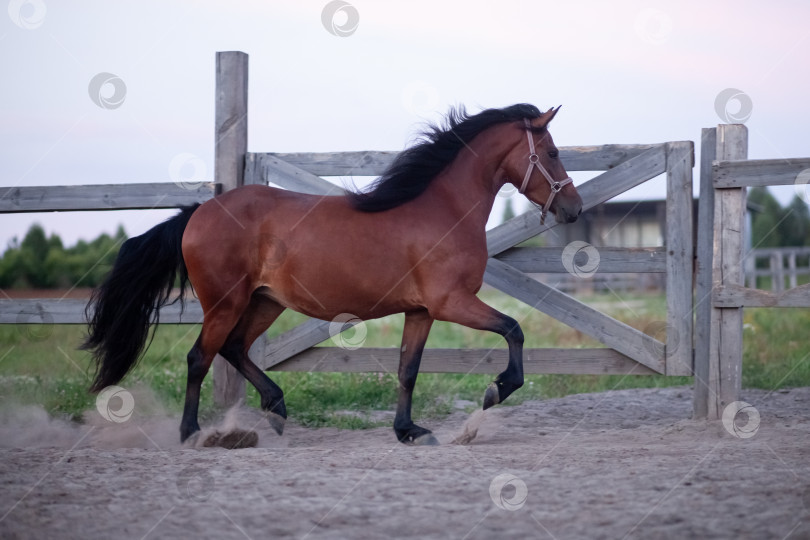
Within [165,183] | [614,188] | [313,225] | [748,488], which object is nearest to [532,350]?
[614,188]

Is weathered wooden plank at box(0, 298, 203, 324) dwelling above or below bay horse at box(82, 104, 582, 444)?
below

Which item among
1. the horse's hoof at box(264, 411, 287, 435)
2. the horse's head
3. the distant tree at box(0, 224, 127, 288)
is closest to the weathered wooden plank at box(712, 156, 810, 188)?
the horse's head

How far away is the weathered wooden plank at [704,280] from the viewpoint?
5.48 metres

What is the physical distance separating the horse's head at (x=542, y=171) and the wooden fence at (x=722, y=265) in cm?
108

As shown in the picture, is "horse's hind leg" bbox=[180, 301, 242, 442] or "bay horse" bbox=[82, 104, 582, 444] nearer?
"bay horse" bbox=[82, 104, 582, 444]

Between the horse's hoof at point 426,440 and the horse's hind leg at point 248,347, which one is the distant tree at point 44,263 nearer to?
the horse's hind leg at point 248,347

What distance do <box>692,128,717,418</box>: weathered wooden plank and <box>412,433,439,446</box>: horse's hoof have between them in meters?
2.03

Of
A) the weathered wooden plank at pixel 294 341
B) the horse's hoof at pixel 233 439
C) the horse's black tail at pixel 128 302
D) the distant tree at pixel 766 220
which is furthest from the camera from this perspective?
the distant tree at pixel 766 220

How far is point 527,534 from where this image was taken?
2580 mm

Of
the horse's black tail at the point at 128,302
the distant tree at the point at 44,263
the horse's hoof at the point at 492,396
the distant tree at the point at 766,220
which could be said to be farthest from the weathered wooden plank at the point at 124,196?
the distant tree at the point at 766,220

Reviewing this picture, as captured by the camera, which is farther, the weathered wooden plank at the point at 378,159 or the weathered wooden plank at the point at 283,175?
the weathered wooden plank at the point at 283,175

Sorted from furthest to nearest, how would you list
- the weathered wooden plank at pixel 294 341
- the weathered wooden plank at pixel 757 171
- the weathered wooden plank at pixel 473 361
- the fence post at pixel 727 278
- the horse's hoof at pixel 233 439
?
1. the weathered wooden plank at pixel 294 341
2. the weathered wooden plank at pixel 473 361
3. the fence post at pixel 727 278
4. the weathered wooden plank at pixel 757 171
5. the horse's hoof at pixel 233 439

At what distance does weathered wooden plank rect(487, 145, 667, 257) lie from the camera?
554 centimetres

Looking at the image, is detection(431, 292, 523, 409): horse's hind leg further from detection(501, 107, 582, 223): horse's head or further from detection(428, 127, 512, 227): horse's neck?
detection(501, 107, 582, 223): horse's head
